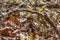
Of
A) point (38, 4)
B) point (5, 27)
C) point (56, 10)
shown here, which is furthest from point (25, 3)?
point (5, 27)

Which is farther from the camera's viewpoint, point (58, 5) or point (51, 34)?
point (58, 5)

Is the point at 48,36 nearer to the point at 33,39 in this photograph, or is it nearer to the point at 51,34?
the point at 51,34

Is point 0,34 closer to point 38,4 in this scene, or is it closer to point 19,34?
point 19,34

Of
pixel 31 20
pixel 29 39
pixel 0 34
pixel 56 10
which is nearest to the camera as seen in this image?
pixel 29 39

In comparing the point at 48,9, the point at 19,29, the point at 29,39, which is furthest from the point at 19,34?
the point at 48,9

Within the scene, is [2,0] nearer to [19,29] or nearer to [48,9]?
[48,9]

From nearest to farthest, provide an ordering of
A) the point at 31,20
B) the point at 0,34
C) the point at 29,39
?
the point at 29,39, the point at 0,34, the point at 31,20

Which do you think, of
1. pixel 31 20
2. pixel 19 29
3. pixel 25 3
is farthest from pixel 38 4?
pixel 19 29

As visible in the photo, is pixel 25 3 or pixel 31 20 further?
pixel 25 3
